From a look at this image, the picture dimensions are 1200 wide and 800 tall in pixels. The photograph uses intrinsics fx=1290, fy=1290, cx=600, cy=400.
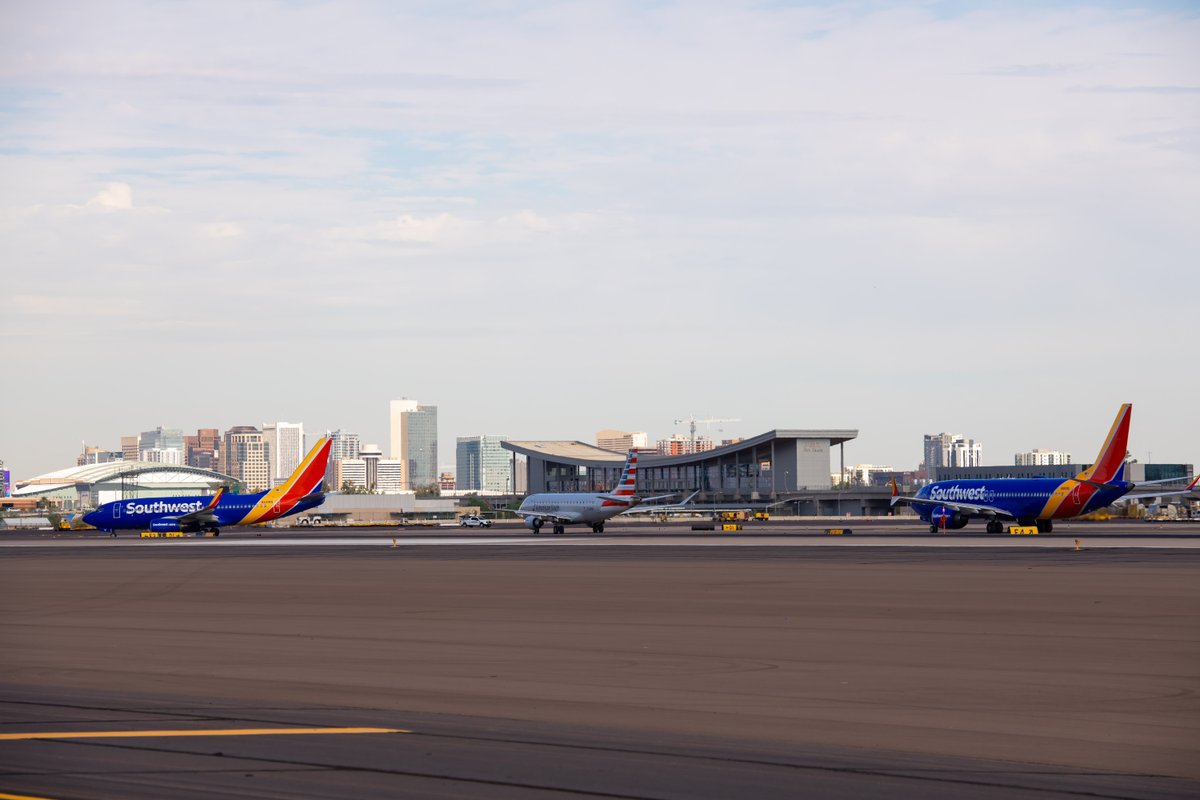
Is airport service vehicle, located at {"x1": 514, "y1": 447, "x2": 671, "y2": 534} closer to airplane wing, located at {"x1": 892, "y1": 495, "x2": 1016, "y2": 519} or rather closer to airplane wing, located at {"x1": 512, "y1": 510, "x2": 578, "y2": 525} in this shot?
airplane wing, located at {"x1": 512, "y1": 510, "x2": 578, "y2": 525}

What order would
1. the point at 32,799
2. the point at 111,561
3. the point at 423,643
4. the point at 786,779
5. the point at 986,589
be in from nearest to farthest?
1. the point at 32,799
2. the point at 786,779
3. the point at 423,643
4. the point at 986,589
5. the point at 111,561

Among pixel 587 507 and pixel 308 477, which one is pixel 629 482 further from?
pixel 308 477

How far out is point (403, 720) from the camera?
1464 centimetres

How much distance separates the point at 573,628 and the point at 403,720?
10.8m

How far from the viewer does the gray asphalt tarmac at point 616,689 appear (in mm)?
11461

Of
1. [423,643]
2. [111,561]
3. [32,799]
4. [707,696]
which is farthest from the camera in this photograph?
[111,561]

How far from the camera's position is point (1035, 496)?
85.4 m

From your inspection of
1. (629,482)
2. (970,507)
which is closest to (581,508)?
(629,482)

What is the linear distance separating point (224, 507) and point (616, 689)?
305 ft

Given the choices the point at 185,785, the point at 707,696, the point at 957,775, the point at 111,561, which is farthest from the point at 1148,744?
the point at 111,561

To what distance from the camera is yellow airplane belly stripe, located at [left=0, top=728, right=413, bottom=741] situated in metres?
13.4

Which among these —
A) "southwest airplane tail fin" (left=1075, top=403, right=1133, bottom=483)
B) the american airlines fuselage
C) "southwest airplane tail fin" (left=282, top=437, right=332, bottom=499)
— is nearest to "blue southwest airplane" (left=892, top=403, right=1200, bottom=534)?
"southwest airplane tail fin" (left=1075, top=403, right=1133, bottom=483)

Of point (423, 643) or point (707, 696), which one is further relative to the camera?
point (423, 643)

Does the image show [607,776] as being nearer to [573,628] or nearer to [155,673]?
[155,673]
